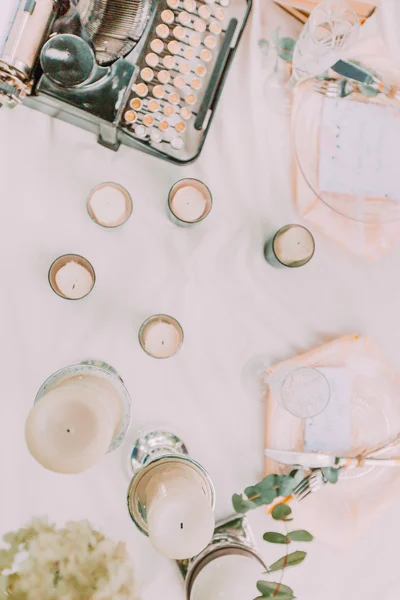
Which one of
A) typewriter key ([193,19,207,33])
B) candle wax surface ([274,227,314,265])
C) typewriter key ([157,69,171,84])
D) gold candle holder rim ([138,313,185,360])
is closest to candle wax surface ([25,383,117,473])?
gold candle holder rim ([138,313,185,360])

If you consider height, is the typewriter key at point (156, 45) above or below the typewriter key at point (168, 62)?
above

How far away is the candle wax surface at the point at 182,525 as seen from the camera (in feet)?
1.97

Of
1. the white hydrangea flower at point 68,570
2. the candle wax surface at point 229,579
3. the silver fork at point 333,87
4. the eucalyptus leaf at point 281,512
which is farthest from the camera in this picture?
the silver fork at point 333,87

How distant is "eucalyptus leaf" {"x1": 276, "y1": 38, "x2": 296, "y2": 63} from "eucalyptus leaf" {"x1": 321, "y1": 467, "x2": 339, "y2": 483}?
2.36 feet

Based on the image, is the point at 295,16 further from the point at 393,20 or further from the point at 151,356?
the point at 151,356

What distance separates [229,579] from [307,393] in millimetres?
300

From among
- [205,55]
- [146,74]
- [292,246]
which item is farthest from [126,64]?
[292,246]

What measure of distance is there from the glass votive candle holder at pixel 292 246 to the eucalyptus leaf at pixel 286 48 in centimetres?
31

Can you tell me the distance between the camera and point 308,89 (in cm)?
91

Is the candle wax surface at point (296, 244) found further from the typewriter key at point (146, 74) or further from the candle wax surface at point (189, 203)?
the typewriter key at point (146, 74)

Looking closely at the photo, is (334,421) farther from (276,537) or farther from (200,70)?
(200,70)

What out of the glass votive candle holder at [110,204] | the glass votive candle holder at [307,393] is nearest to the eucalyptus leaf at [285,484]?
the glass votive candle holder at [307,393]

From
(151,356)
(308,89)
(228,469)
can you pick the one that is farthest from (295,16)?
(228,469)

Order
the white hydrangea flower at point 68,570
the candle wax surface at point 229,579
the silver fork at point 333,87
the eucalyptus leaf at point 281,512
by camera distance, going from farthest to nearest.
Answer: the silver fork at point 333,87
the eucalyptus leaf at point 281,512
the candle wax surface at point 229,579
the white hydrangea flower at point 68,570
